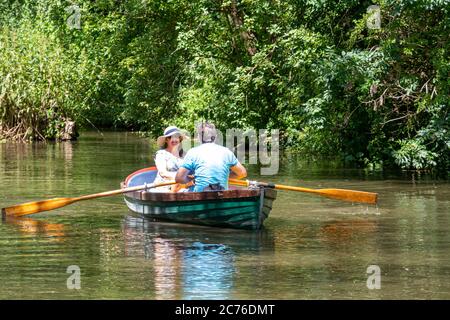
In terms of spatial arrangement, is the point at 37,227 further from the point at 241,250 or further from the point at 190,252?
the point at 241,250

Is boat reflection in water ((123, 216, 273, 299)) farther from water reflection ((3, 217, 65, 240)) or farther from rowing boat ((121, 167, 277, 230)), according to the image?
water reflection ((3, 217, 65, 240))

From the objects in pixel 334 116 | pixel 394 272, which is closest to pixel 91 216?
pixel 394 272

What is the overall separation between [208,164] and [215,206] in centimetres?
58

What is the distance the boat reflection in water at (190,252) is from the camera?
A: 432 inches

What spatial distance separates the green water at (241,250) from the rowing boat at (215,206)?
150 millimetres

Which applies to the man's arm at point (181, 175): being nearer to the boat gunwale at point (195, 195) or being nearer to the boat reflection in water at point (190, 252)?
the boat gunwale at point (195, 195)

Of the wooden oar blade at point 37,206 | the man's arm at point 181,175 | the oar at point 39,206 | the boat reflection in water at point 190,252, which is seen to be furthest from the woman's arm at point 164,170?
the wooden oar blade at point 37,206

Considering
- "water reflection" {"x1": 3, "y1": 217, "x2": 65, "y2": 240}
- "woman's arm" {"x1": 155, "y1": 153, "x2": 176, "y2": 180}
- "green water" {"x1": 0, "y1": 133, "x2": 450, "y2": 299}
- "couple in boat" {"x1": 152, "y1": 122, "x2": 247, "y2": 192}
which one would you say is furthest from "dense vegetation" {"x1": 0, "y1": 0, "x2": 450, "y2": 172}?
"water reflection" {"x1": 3, "y1": 217, "x2": 65, "y2": 240}

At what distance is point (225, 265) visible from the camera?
12.3 m

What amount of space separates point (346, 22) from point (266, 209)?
991 cm

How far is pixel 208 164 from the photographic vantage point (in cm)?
1503

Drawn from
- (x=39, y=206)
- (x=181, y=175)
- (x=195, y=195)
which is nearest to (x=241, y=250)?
(x=195, y=195)

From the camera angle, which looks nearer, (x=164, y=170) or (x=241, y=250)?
(x=241, y=250)
